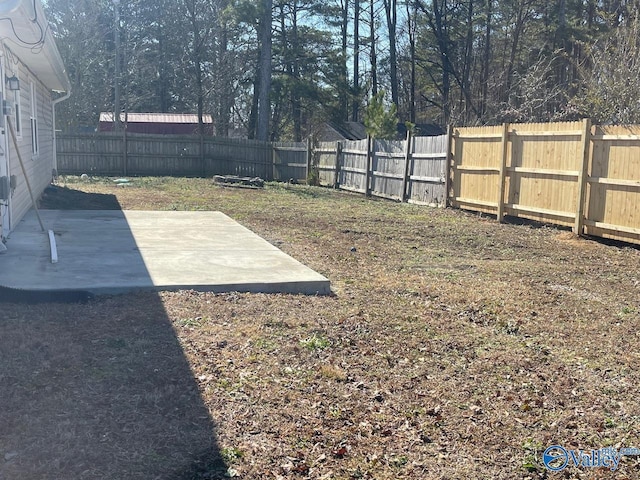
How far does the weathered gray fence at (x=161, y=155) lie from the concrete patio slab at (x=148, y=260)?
49.4 ft

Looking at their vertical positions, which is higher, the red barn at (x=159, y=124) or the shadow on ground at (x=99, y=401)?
the red barn at (x=159, y=124)

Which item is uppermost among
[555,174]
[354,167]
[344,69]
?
[344,69]

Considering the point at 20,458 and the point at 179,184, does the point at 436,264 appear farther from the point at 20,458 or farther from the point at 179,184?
the point at 179,184

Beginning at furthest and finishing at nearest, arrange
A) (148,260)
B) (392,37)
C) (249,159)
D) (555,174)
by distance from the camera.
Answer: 1. (392,37)
2. (249,159)
3. (555,174)
4. (148,260)

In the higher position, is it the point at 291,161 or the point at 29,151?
the point at 29,151

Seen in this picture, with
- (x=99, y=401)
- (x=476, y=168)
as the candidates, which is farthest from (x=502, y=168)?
(x=99, y=401)

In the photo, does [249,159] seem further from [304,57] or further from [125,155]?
[304,57]

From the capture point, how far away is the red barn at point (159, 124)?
3234 cm

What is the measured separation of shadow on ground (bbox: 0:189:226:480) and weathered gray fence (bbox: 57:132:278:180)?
20.1m

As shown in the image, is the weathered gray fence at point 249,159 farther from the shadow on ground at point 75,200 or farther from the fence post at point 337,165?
the shadow on ground at point 75,200

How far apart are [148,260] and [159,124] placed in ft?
90.3

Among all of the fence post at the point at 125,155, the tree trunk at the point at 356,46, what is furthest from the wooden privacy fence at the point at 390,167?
the tree trunk at the point at 356,46

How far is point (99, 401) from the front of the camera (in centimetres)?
338

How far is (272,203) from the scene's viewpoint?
14.8 metres
